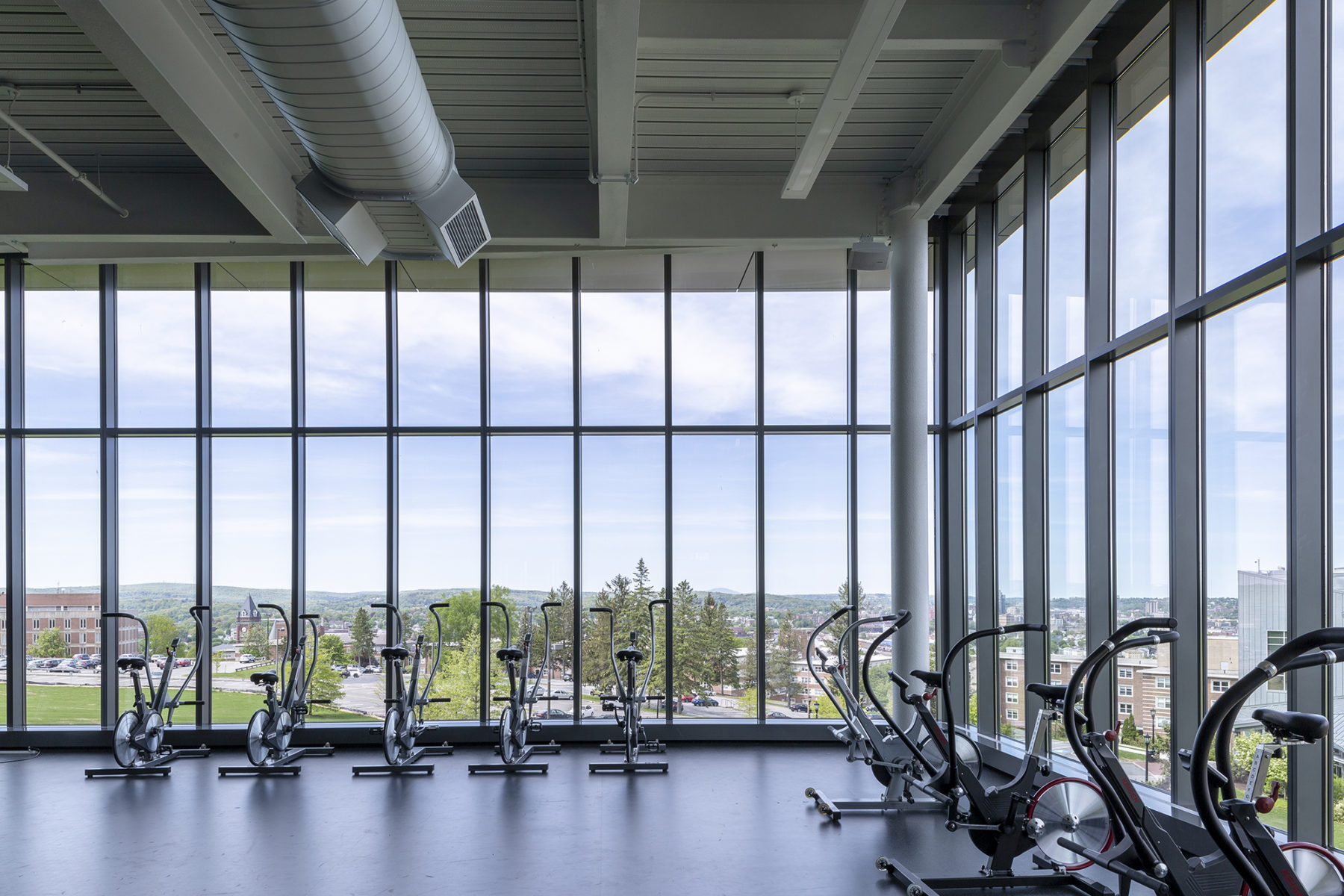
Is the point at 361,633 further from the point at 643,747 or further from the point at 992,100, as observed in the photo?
the point at 992,100

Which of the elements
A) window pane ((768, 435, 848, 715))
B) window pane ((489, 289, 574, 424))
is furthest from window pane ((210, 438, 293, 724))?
window pane ((768, 435, 848, 715))

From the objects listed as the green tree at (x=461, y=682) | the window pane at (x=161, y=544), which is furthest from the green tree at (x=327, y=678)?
the window pane at (x=161, y=544)

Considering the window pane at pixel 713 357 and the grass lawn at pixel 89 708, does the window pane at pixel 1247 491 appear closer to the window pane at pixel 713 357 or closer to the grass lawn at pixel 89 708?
the window pane at pixel 713 357

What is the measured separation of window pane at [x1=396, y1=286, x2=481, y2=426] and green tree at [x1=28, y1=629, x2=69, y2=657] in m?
3.27

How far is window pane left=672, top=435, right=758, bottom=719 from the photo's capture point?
7.71 metres

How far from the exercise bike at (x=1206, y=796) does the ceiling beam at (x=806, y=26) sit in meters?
2.83

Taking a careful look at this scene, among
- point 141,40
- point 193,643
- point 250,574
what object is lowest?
point 193,643

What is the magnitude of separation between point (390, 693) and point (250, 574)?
5.12 ft

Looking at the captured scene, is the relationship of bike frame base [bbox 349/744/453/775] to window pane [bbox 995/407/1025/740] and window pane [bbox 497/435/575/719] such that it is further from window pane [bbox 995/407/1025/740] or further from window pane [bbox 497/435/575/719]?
window pane [bbox 995/407/1025/740]

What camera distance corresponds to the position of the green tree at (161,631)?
773cm

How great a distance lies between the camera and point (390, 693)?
7402mm

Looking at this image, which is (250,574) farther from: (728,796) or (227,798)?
(728,796)

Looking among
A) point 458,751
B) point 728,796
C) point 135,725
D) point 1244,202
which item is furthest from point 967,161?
point 135,725

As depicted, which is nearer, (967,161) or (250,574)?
(967,161)
